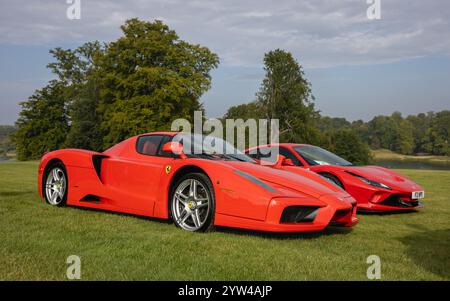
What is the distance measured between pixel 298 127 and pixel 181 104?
17.4 m

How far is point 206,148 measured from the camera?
6.27 meters

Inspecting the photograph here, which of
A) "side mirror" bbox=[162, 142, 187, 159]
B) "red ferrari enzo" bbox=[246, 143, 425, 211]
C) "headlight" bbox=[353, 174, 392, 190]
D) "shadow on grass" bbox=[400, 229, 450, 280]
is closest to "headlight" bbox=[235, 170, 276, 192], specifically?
"side mirror" bbox=[162, 142, 187, 159]

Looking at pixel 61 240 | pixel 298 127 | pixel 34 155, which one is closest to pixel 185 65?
pixel 298 127

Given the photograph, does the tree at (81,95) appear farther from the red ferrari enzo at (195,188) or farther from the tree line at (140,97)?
the red ferrari enzo at (195,188)

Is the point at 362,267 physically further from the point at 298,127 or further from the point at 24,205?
the point at 298,127

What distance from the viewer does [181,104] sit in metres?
38.6

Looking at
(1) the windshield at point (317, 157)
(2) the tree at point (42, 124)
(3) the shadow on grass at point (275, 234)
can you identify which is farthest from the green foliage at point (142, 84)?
(3) the shadow on grass at point (275, 234)

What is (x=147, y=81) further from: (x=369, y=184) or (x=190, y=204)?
(x=190, y=204)

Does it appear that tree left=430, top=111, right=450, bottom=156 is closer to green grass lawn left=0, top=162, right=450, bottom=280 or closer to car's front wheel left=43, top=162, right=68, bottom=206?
green grass lawn left=0, top=162, right=450, bottom=280

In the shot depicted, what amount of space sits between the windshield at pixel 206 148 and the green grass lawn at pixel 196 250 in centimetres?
103

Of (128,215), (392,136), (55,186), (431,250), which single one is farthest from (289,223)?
(392,136)

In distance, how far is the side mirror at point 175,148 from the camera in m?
5.80

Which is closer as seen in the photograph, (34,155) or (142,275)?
(142,275)

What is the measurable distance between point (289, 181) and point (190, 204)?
1238 millimetres
